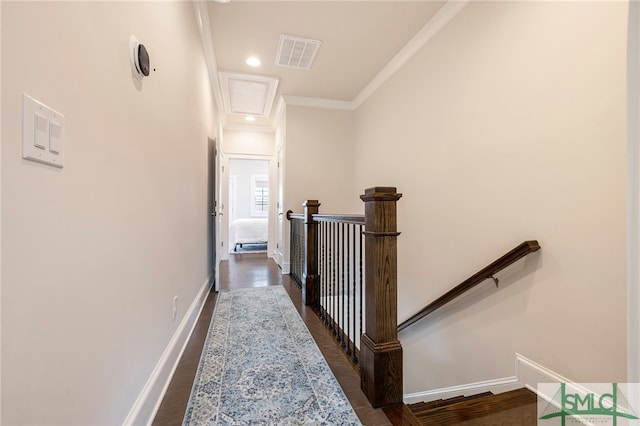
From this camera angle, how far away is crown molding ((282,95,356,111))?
4152 millimetres

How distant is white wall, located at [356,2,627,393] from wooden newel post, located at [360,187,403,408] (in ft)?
3.19

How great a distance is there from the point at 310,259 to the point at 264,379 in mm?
1382

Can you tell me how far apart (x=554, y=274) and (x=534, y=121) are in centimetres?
91

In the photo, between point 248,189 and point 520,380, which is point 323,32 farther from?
point 248,189

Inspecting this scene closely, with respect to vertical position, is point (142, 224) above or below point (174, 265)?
above

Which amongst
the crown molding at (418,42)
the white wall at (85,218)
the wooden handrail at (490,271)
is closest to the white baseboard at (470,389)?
the wooden handrail at (490,271)

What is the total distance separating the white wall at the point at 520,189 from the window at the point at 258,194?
24.6ft

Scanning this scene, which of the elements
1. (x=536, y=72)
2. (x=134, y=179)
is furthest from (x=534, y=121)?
(x=134, y=179)

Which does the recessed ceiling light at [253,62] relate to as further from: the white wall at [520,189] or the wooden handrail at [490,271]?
the wooden handrail at [490,271]

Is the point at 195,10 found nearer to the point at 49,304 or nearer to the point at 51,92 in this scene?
the point at 51,92

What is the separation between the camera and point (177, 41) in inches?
68.9

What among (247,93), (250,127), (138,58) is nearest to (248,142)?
(250,127)

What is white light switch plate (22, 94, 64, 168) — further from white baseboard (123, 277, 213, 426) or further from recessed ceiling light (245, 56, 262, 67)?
recessed ceiling light (245, 56, 262, 67)

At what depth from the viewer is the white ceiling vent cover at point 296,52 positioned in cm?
282
